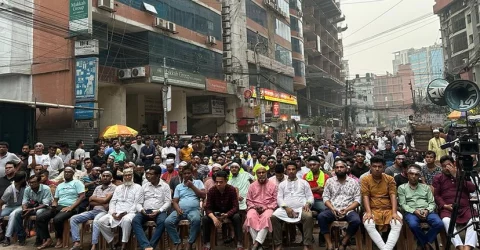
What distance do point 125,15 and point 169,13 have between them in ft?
11.5

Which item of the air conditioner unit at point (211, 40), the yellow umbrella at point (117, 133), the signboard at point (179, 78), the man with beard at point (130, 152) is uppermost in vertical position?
the air conditioner unit at point (211, 40)

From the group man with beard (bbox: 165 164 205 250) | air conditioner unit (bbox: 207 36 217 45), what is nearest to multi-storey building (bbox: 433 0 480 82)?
air conditioner unit (bbox: 207 36 217 45)

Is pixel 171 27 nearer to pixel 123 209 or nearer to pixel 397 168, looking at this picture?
pixel 123 209

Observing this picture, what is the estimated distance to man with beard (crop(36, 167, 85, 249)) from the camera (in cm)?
620

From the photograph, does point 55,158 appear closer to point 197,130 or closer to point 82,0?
point 82,0

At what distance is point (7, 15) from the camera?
18828 mm

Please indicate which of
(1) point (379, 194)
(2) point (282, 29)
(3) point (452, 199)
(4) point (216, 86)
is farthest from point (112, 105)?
(2) point (282, 29)

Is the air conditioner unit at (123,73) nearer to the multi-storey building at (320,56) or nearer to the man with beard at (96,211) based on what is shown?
the man with beard at (96,211)

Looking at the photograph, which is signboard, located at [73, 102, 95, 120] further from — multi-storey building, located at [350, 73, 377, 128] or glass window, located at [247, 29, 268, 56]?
multi-storey building, located at [350, 73, 377, 128]

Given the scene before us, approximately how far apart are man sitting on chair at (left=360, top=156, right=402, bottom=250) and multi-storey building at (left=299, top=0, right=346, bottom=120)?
130ft

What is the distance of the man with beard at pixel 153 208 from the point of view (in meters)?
5.51

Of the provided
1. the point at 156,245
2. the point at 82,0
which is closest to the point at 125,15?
the point at 82,0

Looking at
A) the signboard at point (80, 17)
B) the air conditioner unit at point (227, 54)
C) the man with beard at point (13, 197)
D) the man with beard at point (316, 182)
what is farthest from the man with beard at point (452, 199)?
the air conditioner unit at point (227, 54)

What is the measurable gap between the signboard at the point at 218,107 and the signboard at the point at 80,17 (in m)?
12.7
